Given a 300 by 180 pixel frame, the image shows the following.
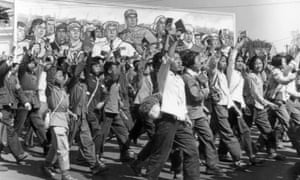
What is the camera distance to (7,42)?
16.4m

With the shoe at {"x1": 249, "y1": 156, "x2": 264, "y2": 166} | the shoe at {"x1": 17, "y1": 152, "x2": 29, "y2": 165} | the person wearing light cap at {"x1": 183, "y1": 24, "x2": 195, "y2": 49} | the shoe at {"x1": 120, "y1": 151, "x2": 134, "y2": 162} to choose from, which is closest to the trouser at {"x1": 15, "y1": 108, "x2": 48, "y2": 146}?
the shoe at {"x1": 17, "y1": 152, "x2": 29, "y2": 165}

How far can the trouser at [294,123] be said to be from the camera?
254 inches

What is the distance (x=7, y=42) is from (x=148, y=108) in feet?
38.7

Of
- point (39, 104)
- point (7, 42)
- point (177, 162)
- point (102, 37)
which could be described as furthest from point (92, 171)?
point (7, 42)

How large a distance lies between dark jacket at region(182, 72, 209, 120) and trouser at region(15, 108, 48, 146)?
8.79 ft

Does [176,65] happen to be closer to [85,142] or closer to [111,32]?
[85,142]

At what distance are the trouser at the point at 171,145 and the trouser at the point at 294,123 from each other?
5.18ft

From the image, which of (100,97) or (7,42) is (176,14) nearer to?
(7,42)

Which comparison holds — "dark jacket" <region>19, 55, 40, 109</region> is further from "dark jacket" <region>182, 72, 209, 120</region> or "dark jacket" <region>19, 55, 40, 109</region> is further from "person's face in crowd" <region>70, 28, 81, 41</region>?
"person's face in crowd" <region>70, 28, 81, 41</region>

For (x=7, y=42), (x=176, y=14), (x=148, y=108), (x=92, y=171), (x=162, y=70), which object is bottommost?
(x=92, y=171)

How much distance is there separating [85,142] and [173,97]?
5.60 feet

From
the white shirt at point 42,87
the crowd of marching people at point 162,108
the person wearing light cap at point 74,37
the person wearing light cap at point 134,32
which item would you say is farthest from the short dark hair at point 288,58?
the person wearing light cap at point 74,37

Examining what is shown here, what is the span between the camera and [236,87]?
24.9 ft

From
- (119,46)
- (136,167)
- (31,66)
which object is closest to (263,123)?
(136,167)
